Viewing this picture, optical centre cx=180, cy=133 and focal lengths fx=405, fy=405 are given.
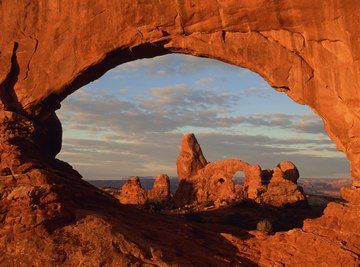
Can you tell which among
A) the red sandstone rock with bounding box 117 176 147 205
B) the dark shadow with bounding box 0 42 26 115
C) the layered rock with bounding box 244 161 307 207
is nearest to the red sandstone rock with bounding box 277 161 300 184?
the layered rock with bounding box 244 161 307 207

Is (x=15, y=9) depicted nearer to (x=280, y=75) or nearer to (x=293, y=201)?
(x=280, y=75)

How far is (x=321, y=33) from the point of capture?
55.0 ft

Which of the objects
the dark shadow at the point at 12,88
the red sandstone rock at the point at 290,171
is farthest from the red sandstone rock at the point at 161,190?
the dark shadow at the point at 12,88

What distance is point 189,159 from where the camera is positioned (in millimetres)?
57344

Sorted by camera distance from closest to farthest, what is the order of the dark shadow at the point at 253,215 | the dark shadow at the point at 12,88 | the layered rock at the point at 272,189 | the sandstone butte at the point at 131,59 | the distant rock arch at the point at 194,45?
the sandstone butte at the point at 131,59 < the distant rock arch at the point at 194,45 < the dark shadow at the point at 12,88 < the dark shadow at the point at 253,215 < the layered rock at the point at 272,189

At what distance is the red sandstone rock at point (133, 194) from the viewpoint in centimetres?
4197

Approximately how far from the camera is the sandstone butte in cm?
1248

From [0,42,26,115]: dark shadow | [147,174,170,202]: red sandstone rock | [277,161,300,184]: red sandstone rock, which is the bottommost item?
[147,174,170,202]: red sandstone rock

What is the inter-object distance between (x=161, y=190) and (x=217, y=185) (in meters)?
9.03

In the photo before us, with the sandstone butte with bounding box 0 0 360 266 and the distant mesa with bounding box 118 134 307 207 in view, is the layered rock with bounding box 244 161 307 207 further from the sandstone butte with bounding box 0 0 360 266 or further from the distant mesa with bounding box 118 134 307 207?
the sandstone butte with bounding box 0 0 360 266

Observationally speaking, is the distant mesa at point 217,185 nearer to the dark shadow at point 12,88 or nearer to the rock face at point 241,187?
the rock face at point 241,187

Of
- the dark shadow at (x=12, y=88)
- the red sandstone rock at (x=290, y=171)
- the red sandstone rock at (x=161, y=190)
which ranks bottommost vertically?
the red sandstone rock at (x=161, y=190)

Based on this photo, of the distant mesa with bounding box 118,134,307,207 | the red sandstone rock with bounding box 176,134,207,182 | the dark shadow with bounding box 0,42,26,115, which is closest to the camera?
the dark shadow with bounding box 0,42,26,115

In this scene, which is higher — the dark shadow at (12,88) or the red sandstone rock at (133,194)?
the dark shadow at (12,88)
